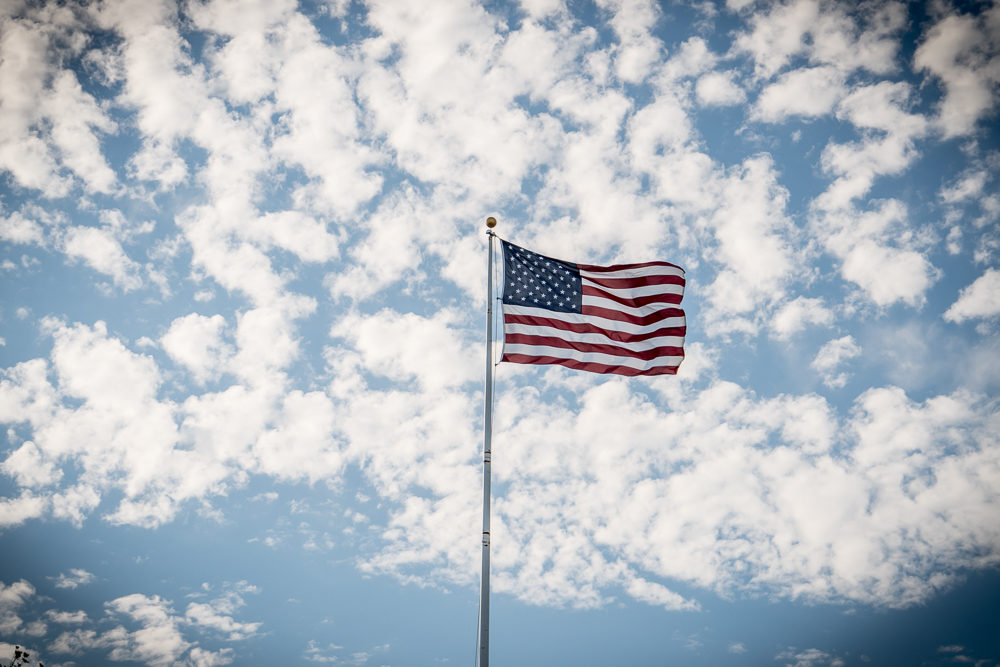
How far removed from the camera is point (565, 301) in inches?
733

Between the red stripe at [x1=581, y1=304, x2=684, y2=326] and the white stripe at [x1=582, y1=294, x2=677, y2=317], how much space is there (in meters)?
0.06

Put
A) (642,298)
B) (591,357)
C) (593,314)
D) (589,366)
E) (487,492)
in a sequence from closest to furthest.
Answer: (487,492) < (589,366) < (591,357) < (593,314) < (642,298)

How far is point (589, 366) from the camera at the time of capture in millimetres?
18188

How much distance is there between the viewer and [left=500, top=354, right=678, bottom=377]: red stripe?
679 inches

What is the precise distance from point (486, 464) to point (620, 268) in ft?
24.4

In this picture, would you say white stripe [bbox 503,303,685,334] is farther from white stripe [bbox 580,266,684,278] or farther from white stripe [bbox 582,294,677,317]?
white stripe [bbox 580,266,684,278]

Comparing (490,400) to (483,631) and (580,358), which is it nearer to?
(580,358)

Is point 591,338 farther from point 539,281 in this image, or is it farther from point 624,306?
point 539,281

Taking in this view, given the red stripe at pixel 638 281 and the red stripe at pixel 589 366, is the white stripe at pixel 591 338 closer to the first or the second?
Answer: the red stripe at pixel 589 366

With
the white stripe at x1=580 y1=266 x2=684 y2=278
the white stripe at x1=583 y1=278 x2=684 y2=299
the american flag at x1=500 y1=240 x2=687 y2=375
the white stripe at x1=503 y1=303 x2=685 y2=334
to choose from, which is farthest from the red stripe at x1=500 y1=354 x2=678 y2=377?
the white stripe at x1=580 y1=266 x2=684 y2=278

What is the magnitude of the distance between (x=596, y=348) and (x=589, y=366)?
60 cm

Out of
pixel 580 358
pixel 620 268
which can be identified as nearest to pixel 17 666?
pixel 580 358

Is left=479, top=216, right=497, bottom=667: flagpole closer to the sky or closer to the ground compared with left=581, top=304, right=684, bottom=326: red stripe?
closer to the ground

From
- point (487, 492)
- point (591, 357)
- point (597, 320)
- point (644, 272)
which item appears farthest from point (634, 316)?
point (487, 492)
